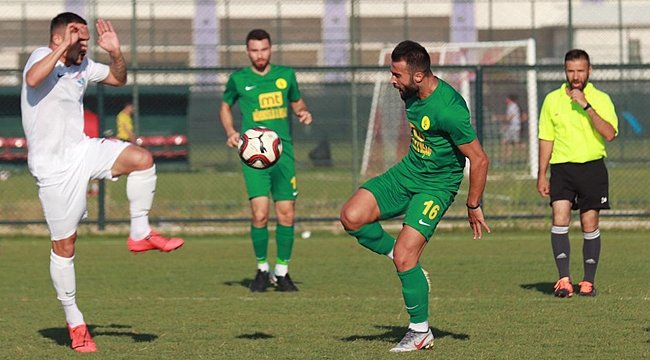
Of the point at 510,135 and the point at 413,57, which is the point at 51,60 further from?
the point at 510,135

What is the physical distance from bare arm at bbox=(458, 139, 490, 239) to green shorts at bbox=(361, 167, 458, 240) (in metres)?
0.26

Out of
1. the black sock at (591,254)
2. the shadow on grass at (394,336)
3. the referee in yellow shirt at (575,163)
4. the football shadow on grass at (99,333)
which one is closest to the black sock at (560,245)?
the referee in yellow shirt at (575,163)

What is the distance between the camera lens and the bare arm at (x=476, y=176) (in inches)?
318

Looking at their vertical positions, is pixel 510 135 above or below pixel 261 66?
below

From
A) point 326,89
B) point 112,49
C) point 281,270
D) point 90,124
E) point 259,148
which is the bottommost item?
point 281,270

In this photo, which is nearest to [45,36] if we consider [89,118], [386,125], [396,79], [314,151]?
[89,118]

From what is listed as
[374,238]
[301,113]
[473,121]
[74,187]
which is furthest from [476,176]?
[473,121]

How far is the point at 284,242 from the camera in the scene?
39.3ft

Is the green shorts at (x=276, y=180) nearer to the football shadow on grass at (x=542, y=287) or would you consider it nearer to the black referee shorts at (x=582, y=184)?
the football shadow on grass at (x=542, y=287)

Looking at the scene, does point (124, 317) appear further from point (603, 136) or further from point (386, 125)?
point (386, 125)

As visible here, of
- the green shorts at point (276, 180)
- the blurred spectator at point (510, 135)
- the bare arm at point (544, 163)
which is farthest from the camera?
the blurred spectator at point (510, 135)

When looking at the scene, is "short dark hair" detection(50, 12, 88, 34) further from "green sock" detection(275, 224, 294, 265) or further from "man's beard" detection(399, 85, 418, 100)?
"green sock" detection(275, 224, 294, 265)

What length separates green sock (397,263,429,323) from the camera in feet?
27.2

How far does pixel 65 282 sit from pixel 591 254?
15.5 feet
